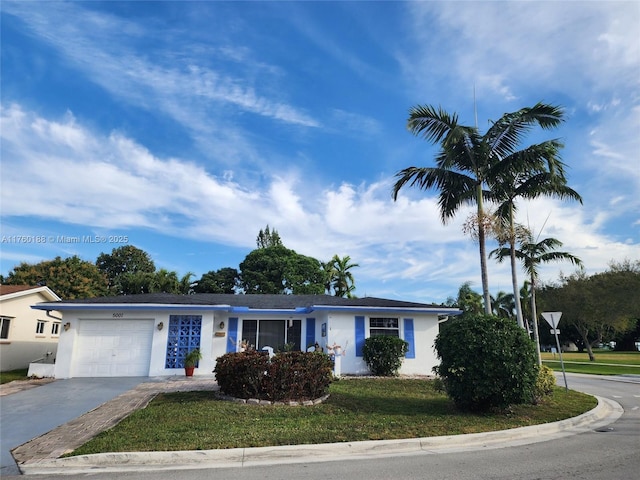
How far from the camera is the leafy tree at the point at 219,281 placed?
41025mm

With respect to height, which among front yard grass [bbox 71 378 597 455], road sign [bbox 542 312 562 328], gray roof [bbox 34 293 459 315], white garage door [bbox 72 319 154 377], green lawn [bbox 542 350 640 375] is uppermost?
gray roof [bbox 34 293 459 315]

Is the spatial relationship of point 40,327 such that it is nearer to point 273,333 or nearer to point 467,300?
point 273,333

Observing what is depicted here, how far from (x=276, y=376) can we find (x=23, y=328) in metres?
16.8

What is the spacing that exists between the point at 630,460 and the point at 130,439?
7.54m

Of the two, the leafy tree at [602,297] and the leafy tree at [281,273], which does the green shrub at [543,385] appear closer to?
the leafy tree at [602,297]

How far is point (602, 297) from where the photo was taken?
3131cm

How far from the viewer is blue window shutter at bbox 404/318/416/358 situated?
53.6ft

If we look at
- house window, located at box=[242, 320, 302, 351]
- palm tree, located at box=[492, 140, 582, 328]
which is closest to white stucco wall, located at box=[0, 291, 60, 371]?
house window, located at box=[242, 320, 302, 351]

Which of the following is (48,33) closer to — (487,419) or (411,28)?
(411,28)

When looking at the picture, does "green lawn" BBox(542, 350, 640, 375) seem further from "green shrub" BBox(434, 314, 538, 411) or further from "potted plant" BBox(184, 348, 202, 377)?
"potted plant" BBox(184, 348, 202, 377)

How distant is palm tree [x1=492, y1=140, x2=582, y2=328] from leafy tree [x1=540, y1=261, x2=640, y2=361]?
2133 centimetres

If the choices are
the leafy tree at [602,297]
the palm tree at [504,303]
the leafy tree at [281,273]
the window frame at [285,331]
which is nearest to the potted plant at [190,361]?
the window frame at [285,331]

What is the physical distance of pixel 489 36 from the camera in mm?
11219

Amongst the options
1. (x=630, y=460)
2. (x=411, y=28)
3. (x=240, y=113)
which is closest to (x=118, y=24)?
(x=240, y=113)
